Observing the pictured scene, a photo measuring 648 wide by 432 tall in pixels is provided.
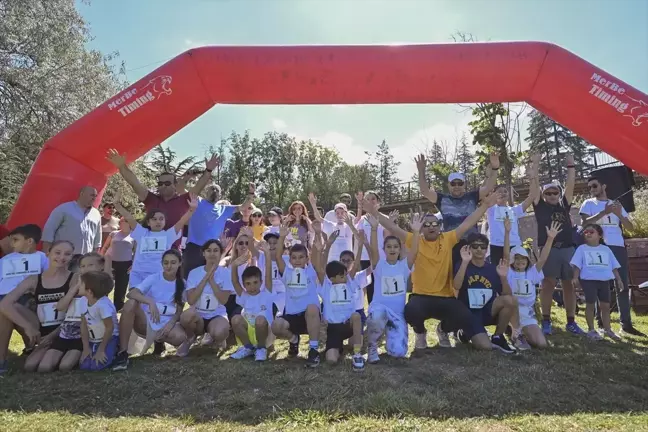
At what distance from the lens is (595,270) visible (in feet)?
16.2

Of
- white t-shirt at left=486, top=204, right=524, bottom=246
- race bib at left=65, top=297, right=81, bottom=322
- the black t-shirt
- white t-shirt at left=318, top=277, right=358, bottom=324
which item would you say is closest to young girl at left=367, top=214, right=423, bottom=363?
white t-shirt at left=318, top=277, right=358, bottom=324

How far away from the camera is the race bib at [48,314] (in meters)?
4.13

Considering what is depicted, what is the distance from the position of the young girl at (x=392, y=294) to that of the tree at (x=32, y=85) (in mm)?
10206

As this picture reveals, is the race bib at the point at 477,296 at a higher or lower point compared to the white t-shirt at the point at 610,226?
lower

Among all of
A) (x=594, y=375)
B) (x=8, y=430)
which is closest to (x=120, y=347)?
(x=8, y=430)

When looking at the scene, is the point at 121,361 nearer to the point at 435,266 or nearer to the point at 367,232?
the point at 435,266

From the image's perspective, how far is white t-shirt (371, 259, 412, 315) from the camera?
4.39 m

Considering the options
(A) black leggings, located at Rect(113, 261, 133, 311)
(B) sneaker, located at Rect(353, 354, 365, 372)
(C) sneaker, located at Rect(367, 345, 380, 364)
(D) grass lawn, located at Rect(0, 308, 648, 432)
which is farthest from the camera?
(A) black leggings, located at Rect(113, 261, 133, 311)

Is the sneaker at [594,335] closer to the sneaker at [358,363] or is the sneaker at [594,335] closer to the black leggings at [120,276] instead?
the sneaker at [358,363]

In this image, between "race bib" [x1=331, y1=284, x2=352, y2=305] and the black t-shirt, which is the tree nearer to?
"race bib" [x1=331, y1=284, x2=352, y2=305]

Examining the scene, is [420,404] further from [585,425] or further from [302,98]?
Result: [302,98]

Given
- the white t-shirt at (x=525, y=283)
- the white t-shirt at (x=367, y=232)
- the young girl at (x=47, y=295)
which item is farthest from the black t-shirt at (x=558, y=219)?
the young girl at (x=47, y=295)

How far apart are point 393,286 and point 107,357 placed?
2.77 meters

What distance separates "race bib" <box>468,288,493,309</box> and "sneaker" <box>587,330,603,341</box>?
134cm
